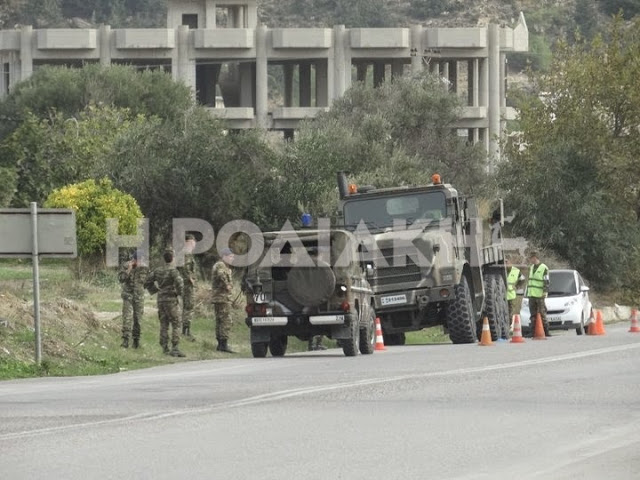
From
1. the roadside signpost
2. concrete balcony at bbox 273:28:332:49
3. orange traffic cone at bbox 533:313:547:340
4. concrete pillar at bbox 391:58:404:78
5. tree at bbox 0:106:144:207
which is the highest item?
concrete balcony at bbox 273:28:332:49

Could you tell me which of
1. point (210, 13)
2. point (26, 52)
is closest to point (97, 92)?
point (26, 52)

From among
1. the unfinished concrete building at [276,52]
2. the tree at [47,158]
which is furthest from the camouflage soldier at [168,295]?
the unfinished concrete building at [276,52]

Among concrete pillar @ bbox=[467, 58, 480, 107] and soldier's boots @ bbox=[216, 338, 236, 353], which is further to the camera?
concrete pillar @ bbox=[467, 58, 480, 107]

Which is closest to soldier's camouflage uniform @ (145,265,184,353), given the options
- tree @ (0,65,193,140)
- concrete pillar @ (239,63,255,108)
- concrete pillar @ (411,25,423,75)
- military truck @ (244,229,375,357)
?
military truck @ (244,229,375,357)

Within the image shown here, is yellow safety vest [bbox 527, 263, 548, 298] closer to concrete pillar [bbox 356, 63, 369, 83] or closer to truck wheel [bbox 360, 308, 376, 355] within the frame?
truck wheel [bbox 360, 308, 376, 355]

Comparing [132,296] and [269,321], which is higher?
[132,296]

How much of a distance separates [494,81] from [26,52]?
31340mm

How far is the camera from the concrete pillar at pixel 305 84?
4779 inches

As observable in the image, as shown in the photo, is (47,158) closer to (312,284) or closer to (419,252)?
(419,252)

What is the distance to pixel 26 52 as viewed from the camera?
11550cm

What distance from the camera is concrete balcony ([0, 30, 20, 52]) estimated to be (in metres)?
116

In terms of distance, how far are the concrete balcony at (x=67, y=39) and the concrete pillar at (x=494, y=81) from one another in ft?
85.6

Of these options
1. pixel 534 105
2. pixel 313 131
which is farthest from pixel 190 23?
pixel 313 131

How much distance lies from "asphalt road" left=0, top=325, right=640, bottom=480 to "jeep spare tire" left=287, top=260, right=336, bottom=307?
366cm
